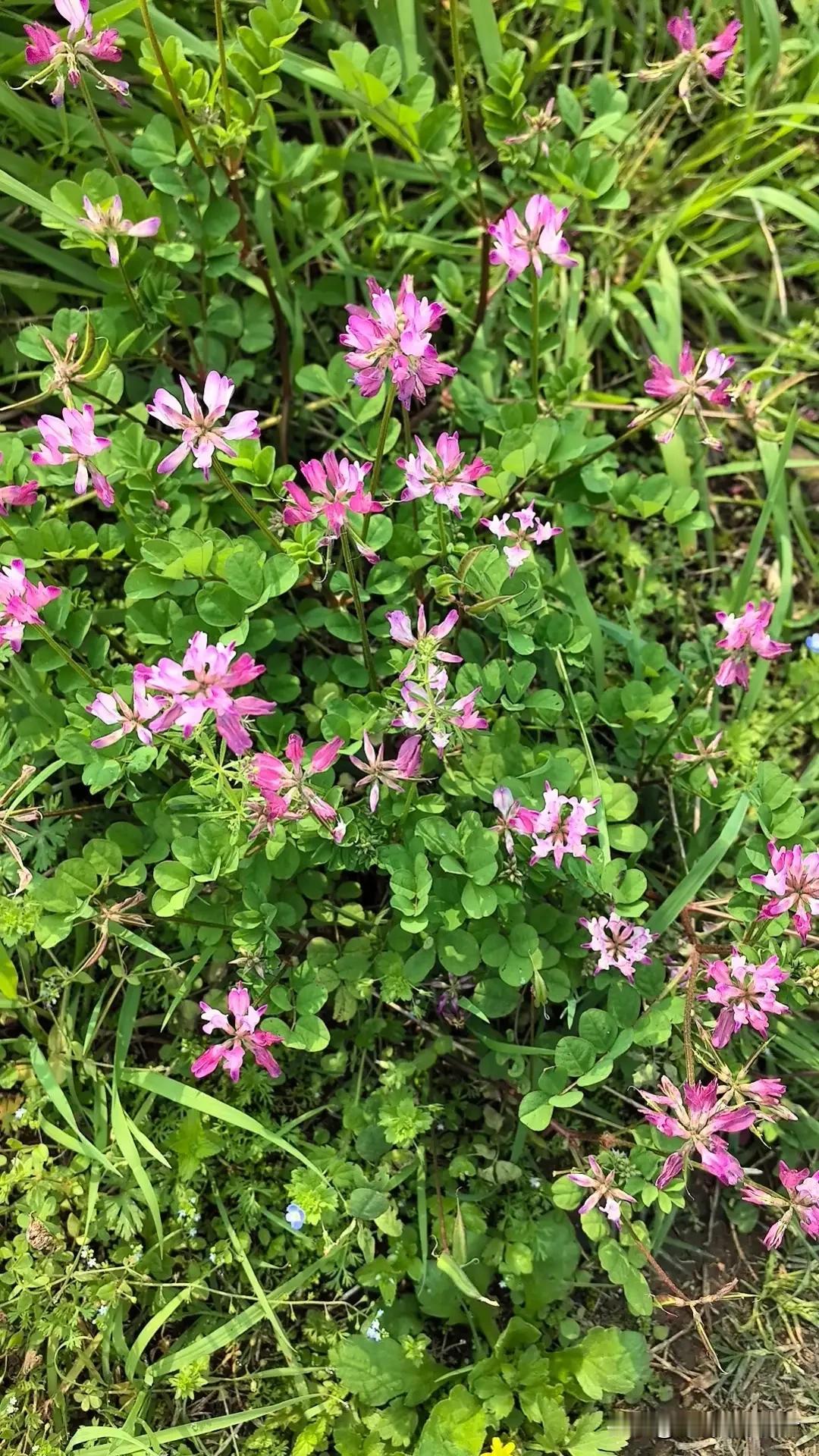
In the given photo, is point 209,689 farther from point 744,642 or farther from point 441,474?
point 744,642

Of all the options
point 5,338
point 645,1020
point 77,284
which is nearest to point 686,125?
point 77,284

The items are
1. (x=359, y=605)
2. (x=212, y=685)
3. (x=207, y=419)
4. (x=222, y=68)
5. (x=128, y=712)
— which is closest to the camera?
(x=212, y=685)

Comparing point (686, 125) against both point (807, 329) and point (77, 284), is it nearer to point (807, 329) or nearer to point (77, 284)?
point (807, 329)

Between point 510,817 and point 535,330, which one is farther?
point 535,330

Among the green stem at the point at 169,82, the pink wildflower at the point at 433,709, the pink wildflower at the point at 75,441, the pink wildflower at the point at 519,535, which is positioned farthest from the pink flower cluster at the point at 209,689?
the green stem at the point at 169,82

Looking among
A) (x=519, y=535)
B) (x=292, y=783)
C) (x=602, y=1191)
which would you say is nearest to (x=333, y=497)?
(x=519, y=535)

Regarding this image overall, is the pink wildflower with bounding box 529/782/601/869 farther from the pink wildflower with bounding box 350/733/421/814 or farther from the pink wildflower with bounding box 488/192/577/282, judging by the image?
the pink wildflower with bounding box 488/192/577/282
